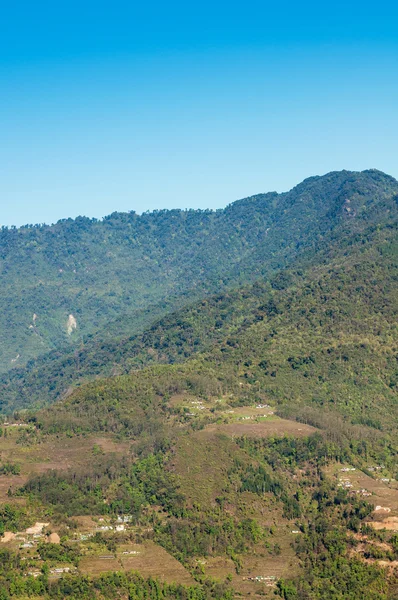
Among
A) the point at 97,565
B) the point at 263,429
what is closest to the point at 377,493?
the point at 263,429

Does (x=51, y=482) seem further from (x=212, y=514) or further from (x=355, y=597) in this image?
(x=355, y=597)

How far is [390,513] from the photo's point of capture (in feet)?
466

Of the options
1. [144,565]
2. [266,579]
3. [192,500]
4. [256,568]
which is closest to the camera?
[144,565]

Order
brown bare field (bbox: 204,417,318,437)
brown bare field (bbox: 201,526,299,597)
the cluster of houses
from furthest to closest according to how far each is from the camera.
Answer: brown bare field (bbox: 204,417,318,437), the cluster of houses, brown bare field (bbox: 201,526,299,597)

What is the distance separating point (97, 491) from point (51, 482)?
624cm

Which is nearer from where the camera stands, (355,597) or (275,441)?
(355,597)

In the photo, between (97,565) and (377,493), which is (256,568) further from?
(377,493)

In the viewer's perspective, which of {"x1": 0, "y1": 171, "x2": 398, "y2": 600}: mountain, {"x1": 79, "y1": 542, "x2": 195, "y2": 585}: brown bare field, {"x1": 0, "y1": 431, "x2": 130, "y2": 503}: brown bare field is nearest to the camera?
{"x1": 0, "y1": 171, "x2": 398, "y2": 600}: mountain

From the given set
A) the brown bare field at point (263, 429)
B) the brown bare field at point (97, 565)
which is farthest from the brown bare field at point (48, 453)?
the brown bare field at point (97, 565)

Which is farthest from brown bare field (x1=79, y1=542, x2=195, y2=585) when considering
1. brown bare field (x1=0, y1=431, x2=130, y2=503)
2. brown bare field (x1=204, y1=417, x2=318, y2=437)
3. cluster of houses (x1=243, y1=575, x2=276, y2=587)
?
brown bare field (x1=204, y1=417, x2=318, y2=437)

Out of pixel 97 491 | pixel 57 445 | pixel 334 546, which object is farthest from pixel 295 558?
pixel 57 445

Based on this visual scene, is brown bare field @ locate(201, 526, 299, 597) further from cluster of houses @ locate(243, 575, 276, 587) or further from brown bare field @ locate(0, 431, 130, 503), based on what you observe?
brown bare field @ locate(0, 431, 130, 503)

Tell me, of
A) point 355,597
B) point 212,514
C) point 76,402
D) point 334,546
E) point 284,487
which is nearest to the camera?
point 355,597

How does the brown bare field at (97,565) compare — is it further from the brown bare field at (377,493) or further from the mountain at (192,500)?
the brown bare field at (377,493)
